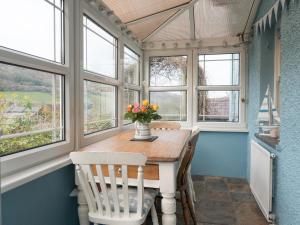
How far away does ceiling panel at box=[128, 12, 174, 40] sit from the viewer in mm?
2932

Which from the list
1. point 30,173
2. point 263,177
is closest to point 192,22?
point 263,177

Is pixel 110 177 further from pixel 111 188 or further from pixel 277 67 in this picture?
pixel 277 67

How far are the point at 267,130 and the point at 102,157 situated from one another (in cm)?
200

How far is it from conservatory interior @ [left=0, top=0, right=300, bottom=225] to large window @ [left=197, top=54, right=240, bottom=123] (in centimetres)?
2

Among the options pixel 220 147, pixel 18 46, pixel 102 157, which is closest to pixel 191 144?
pixel 102 157

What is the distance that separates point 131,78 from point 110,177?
90.5 inches

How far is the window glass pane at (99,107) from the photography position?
2.17m

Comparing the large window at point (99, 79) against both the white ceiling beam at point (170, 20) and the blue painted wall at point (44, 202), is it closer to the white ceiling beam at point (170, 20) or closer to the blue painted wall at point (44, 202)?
the blue painted wall at point (44, 202)

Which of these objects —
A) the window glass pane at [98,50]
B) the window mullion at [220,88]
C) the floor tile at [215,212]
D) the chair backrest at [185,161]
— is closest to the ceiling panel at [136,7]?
the window glass pane at [98,50]

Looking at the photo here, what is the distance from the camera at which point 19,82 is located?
1.36 meters

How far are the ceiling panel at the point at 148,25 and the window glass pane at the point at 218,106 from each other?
4.08 ft

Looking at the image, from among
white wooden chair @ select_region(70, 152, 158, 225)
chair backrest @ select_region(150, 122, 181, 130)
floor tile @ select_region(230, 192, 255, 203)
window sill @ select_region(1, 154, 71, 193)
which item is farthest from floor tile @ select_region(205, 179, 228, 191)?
window sill @ select_region(1, 154, 71, 193)

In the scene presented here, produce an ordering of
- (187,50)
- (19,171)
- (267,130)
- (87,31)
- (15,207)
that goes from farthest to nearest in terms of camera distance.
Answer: (187,50), (267,130), (87,31), (19,171), (15,207)

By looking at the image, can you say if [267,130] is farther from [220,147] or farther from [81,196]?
[81,196]
